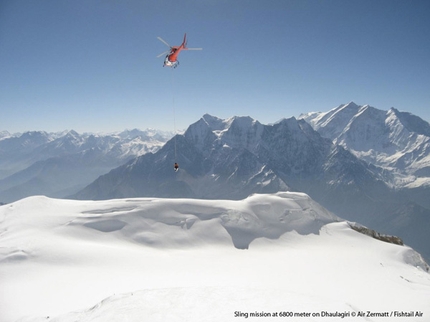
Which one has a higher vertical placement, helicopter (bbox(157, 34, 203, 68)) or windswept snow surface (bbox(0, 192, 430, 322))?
helicopter (bbox(157, 34, 203, 68))

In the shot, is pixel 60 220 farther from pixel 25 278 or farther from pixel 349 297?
pixel 349 297

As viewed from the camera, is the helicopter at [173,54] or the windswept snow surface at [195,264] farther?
the helicopter at [173,54]

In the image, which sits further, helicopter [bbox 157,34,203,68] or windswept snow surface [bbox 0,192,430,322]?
helicopter [bbox 157,34,203,68]

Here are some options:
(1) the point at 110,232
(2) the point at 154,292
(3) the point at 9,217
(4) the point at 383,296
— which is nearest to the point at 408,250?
(4) the point at 383,296

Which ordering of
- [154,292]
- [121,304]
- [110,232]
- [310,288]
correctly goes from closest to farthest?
[121,304], [154,292], [310,288], [110,232]

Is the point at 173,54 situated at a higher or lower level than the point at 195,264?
higher

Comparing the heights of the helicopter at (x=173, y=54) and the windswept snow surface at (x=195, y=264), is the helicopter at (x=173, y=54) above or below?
above

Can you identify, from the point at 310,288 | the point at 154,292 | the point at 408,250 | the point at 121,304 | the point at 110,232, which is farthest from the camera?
the point at 408,250

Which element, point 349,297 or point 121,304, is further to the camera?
point 349,297
